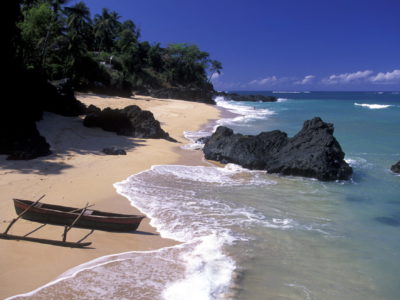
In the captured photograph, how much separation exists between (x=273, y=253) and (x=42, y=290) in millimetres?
4040

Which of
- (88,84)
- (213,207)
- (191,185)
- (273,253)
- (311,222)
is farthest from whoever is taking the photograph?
(88,84)

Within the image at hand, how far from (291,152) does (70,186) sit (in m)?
8.22

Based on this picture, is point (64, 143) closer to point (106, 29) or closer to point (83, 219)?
point (83, 219)

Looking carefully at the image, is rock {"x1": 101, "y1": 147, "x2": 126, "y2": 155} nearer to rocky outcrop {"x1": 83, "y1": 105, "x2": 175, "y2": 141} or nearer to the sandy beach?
the sandy beach

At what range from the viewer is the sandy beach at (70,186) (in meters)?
5.41

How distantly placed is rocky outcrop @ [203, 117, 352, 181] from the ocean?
49 centimetres

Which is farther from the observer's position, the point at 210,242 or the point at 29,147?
the point at 29,147

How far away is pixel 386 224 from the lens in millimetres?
8172

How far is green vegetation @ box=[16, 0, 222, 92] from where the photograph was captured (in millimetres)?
27594

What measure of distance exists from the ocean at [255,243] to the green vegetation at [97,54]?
1528 centimetres

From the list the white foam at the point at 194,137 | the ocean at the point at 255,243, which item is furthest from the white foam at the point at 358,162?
the white foam at the point at 194,137

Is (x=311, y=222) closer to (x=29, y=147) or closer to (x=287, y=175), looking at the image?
(x=287, y=175)

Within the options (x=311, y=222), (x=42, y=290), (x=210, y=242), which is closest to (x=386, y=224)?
(x=311, y=222)

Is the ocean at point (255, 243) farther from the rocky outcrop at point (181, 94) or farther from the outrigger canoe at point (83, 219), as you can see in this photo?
the rocky outcrop at point (181, 94)
